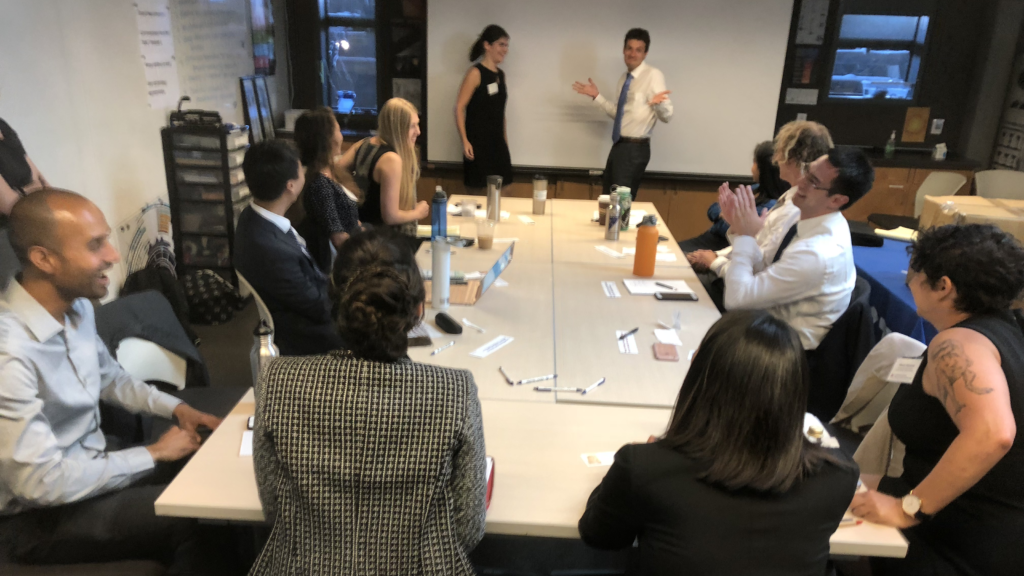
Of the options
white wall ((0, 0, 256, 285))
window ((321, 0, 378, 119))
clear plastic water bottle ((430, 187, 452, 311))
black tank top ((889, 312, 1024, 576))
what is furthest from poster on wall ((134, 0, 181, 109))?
black tank top ((889, 312, 1024, 576))

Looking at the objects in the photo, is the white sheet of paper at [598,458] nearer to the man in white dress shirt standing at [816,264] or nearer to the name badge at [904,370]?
the name badge at [904,370]

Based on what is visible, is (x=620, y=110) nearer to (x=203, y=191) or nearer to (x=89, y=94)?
(x=203, y=191)

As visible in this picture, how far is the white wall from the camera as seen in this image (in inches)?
107

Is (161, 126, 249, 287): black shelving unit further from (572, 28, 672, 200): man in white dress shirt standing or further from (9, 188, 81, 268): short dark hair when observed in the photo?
(572, 28, 672, 200): man in white dress shirt standing

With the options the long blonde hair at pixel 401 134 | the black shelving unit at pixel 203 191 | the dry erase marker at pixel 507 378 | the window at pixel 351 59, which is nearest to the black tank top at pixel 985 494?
the dry erase marker at pixel 507 378

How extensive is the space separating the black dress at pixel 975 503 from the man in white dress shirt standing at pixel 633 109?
12.2 ft

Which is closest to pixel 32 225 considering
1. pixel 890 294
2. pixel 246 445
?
pixel 246 445

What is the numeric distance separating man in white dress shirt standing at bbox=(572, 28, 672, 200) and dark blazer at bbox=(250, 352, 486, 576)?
164 inches

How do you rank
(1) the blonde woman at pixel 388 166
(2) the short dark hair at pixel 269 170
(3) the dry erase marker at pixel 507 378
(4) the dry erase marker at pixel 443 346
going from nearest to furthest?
(3) the dry erase marker at pixel 507 378
(4) the dry erase marker at pixel 443 346
(2) the short dark hair at pixel 269 170
(1) the blonde woman at pixel 388 166

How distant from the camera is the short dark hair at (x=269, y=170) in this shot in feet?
7.37

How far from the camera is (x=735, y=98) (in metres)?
5.30

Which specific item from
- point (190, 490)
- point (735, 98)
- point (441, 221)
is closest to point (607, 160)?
point (735, 98)

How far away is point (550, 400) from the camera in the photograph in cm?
175

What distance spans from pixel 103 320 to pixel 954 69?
20.6 ft
